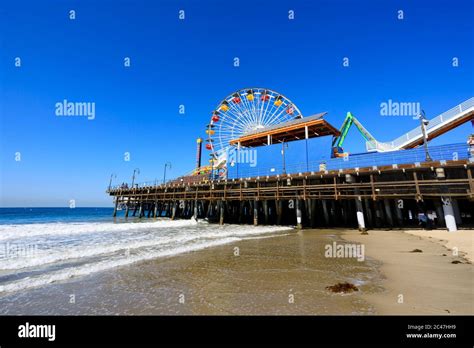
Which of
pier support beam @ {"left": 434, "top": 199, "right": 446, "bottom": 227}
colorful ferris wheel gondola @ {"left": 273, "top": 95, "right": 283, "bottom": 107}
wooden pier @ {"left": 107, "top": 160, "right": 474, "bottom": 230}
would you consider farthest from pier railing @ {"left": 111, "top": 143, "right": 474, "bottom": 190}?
colorful ferris wheel gondola @ {"left": 273, "top": 95, "right": 283, "bottom": 107}

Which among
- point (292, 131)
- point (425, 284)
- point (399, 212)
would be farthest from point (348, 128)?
point (425, 284)

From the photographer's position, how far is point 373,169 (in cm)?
1778

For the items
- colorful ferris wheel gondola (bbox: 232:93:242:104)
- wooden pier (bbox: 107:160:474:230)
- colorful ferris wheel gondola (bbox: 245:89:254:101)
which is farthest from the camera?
colorful ferris wheel gondola (bbox: 232:93:242:104)

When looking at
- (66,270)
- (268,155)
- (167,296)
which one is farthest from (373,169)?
(66,270)

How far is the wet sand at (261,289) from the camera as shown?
4199 millimetres

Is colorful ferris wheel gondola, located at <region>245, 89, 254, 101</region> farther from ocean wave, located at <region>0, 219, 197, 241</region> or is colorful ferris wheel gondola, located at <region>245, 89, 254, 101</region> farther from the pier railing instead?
ocean wave, located at <region>0, 219, 197, 241</region>

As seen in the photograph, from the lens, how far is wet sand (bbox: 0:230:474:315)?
4.20 m

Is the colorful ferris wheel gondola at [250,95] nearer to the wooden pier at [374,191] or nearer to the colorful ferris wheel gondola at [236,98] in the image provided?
the colorful ferris wheel gondola at [236,98]

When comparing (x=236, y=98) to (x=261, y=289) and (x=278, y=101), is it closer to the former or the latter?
(x=278, y=101)

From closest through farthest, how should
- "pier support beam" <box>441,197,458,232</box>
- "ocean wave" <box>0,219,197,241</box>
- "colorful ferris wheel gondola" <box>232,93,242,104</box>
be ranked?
"pier support beam" <box>441,197,458,232</box> < "ocean wave" <box>0,219,197,241</box> < "colorful ferris wheel gondola" <box>232,93,242,104</box>

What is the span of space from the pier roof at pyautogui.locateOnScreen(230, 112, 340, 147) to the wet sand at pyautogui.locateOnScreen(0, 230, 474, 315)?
18.4 meters

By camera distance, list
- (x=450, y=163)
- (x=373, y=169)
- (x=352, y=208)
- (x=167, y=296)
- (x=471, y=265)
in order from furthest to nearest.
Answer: (x=352, y=208) < (x=373, y=169) < (x=450, y=163) < (x=471, y=265) < (x=167, y=296)
